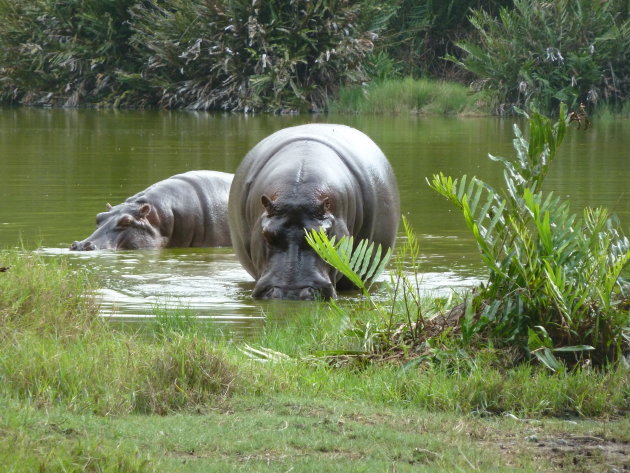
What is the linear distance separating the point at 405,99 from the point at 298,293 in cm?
2265

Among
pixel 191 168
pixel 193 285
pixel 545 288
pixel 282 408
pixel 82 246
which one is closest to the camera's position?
pixel 282 408

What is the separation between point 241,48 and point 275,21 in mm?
1253

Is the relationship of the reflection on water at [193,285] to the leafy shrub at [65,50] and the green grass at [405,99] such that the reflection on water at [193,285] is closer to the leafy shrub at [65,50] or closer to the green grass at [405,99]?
the green grass at [405,99]

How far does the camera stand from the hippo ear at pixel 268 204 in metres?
7.11

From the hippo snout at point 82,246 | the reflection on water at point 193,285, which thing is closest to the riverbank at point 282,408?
the reflection on water at point 193,285

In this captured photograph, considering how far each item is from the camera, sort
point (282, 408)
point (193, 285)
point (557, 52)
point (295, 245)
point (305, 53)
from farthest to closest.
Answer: point (305, 53) < point (557, 52) < point (193, 285) < point (295, 245) < point (282, 408)

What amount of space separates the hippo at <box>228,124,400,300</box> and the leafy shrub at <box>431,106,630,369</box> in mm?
1430

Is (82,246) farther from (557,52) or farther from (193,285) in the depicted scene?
(557,52)

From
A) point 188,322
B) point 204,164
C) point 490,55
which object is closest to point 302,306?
point 188,322

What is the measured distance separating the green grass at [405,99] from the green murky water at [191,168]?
172cm

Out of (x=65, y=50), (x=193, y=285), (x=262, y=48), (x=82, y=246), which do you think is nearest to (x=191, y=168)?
(x=82, y=246)

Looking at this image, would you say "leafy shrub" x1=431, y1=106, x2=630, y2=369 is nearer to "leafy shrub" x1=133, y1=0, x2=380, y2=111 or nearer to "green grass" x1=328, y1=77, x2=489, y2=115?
"leafy shrub" x1=133, y1=0, x2=380, y2=111

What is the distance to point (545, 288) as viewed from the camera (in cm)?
510

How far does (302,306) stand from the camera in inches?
274
